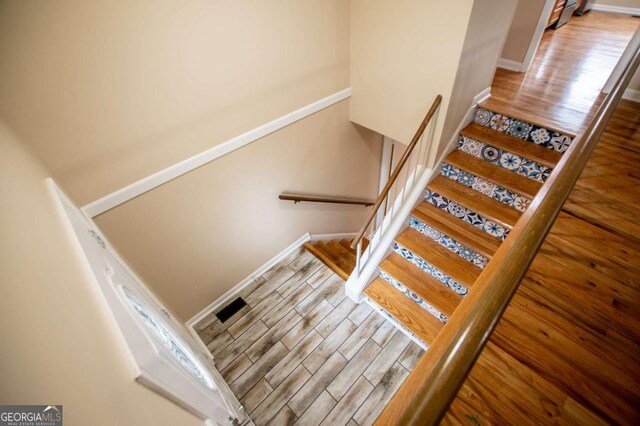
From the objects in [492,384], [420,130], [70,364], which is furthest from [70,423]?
[420,130]

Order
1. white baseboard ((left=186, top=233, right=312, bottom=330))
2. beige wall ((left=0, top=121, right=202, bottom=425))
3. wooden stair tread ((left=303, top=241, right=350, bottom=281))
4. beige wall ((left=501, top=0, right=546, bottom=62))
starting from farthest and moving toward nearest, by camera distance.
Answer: beige wall ((left=501, top=0, right=546, bottom=62)) → wooden stair tread ((left=303, top=241, right=350, bottom=281)) → white baseboard ((left=186, top=233, right=312, bottom=330)) → beige wall ((left=0, top=121, right=202, bottom=425))

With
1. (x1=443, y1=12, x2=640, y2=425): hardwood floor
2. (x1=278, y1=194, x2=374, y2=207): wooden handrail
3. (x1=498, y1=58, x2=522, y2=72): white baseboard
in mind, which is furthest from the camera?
(x1=498, y1=58, x2=522, y2=72): white baseboard

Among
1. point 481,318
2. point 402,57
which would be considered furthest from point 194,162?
point 481,318

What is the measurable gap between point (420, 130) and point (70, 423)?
2.60 m

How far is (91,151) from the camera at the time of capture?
171cm

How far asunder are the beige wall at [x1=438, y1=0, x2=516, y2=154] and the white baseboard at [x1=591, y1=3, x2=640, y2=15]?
406 centimetres

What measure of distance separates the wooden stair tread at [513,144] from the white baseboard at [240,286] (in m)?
2.26

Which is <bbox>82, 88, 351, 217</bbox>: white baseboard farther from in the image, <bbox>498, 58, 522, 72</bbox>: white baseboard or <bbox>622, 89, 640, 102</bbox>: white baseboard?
<bbox>622, 89, 640, 102</bbox>: white baseboard

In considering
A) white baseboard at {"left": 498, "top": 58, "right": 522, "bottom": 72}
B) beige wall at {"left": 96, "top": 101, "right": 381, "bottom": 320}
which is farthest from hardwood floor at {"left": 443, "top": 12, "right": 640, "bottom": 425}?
beige wall at {"left": 96, "top": 101, "right": 381, "bottom": 320}

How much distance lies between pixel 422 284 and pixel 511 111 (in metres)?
1.91

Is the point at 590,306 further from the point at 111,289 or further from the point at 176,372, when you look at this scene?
the point at 111,289

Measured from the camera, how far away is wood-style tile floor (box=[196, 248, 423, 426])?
230 centimetres

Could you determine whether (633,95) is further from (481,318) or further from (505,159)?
(481,318)

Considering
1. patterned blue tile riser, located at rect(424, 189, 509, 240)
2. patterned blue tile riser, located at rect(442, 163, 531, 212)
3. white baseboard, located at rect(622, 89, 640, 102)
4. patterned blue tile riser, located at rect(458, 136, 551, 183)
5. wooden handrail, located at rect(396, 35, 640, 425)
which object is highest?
→ white baseboard, located at rect(622, 89, 640, 102)
